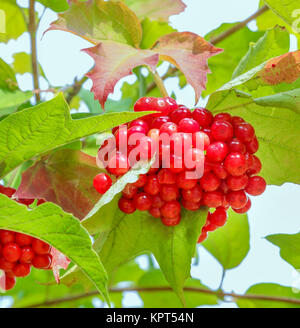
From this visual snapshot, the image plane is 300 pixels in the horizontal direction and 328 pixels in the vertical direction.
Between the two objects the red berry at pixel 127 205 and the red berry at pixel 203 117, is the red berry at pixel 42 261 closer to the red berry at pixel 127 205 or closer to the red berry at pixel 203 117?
the red berry at pixel 127 205

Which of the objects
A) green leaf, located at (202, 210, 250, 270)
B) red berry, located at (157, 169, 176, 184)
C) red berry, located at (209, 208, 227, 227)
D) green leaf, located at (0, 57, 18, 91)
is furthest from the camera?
green leaf, located at (202, 210, 250, 270)

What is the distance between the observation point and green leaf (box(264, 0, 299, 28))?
27.3 inches

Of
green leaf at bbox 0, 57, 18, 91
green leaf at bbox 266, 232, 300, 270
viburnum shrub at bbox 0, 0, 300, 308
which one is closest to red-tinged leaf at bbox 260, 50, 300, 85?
viburnum shrub at bbox 0, 0, 300, 308

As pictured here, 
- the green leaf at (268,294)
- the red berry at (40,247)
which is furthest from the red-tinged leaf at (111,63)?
the green leaf at (268,294)

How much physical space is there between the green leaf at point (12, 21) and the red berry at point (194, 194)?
725mm

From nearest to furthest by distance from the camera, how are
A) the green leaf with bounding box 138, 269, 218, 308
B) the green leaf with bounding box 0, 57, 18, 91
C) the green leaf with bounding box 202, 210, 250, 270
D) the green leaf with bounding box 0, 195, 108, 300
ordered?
the green leaf with bounding box 0, 195, 108, 300 < the green leaf with bounding box 0, 57, 18, 91 < the green leaf with bounding box 202, 210, 250, 270 < the green leaf with bounding box 138, 269, 218, 308

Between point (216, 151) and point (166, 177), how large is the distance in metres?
0.08

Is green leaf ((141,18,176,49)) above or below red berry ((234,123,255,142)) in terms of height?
above

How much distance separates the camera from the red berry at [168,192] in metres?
0.67

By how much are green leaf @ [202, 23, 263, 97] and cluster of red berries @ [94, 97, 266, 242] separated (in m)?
0.48

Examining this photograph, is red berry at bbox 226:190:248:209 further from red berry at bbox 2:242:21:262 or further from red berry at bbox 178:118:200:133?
red berry at bbox 2:242:21:262

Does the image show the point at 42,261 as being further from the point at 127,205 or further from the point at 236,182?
the point at 236,182
